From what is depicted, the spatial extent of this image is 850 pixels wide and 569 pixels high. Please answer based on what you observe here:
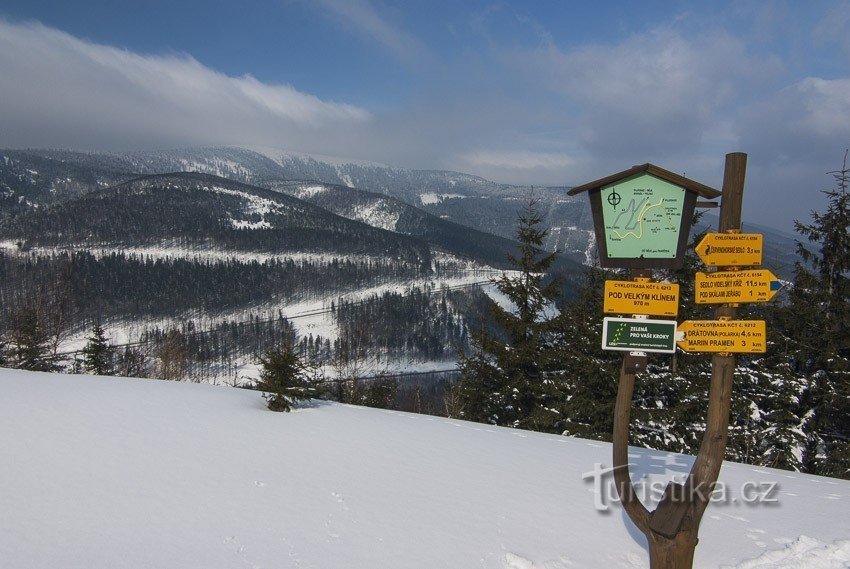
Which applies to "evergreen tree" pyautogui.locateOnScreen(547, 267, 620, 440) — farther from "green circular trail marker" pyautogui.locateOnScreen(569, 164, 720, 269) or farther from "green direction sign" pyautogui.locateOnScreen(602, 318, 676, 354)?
"green direction sign" pyautogui.locateOnScreen(602, 318, 676, 354)

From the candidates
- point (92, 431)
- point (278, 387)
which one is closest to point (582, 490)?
point (278, 387)

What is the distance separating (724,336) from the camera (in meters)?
4.52

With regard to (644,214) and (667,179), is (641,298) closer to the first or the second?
(644,214)

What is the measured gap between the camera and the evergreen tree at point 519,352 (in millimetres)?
17672

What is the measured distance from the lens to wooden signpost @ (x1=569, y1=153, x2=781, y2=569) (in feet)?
14.6

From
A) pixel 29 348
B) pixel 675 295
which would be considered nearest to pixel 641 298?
pixel 675 295

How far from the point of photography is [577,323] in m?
15.7

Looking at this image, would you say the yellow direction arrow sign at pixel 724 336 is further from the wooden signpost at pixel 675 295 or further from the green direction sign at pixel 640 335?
the green direction sign at pixel 640 335

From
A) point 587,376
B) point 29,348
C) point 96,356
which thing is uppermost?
point 587,376

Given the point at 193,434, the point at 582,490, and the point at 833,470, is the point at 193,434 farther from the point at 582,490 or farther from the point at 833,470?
the point at 833,470

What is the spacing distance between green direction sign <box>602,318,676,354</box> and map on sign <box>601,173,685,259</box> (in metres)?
0.71

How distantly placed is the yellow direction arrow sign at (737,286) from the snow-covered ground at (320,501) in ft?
10.1

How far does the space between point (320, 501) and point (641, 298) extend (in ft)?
15.6

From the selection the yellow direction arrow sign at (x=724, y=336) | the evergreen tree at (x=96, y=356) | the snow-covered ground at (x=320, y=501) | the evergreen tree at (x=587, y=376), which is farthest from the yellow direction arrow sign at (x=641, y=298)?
the evergreen tree at (x=96, y=356)
